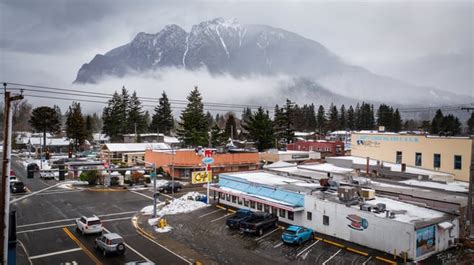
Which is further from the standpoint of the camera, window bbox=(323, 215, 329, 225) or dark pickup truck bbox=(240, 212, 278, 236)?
dark pickup truck bbox=(240, 212, 278, 236)

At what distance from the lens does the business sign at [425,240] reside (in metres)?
25.1

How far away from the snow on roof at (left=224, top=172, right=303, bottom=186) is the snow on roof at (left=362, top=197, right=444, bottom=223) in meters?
11.4

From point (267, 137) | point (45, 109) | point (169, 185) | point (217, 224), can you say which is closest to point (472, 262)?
point (217, 224)

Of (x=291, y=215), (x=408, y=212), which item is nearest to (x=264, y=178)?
(x=291, y=215)

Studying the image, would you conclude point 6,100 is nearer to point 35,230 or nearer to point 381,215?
point 35,230

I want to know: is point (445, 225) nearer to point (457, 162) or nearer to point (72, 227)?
point (457, 162)

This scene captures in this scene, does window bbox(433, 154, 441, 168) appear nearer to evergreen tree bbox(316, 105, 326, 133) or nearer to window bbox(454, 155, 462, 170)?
window bbox(454, 155, 462, 170)

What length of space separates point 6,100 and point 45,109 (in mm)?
88841

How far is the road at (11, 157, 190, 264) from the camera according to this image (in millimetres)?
25483

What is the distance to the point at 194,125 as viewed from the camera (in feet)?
297

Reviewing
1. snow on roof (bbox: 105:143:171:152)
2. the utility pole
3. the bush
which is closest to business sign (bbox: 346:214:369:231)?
the utility pole

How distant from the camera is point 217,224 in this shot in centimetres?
3494

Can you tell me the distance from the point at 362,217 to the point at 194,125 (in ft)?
218

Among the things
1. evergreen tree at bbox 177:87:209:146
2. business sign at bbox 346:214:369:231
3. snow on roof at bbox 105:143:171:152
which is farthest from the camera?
evergreen tree at bbox 177:87:209:146
